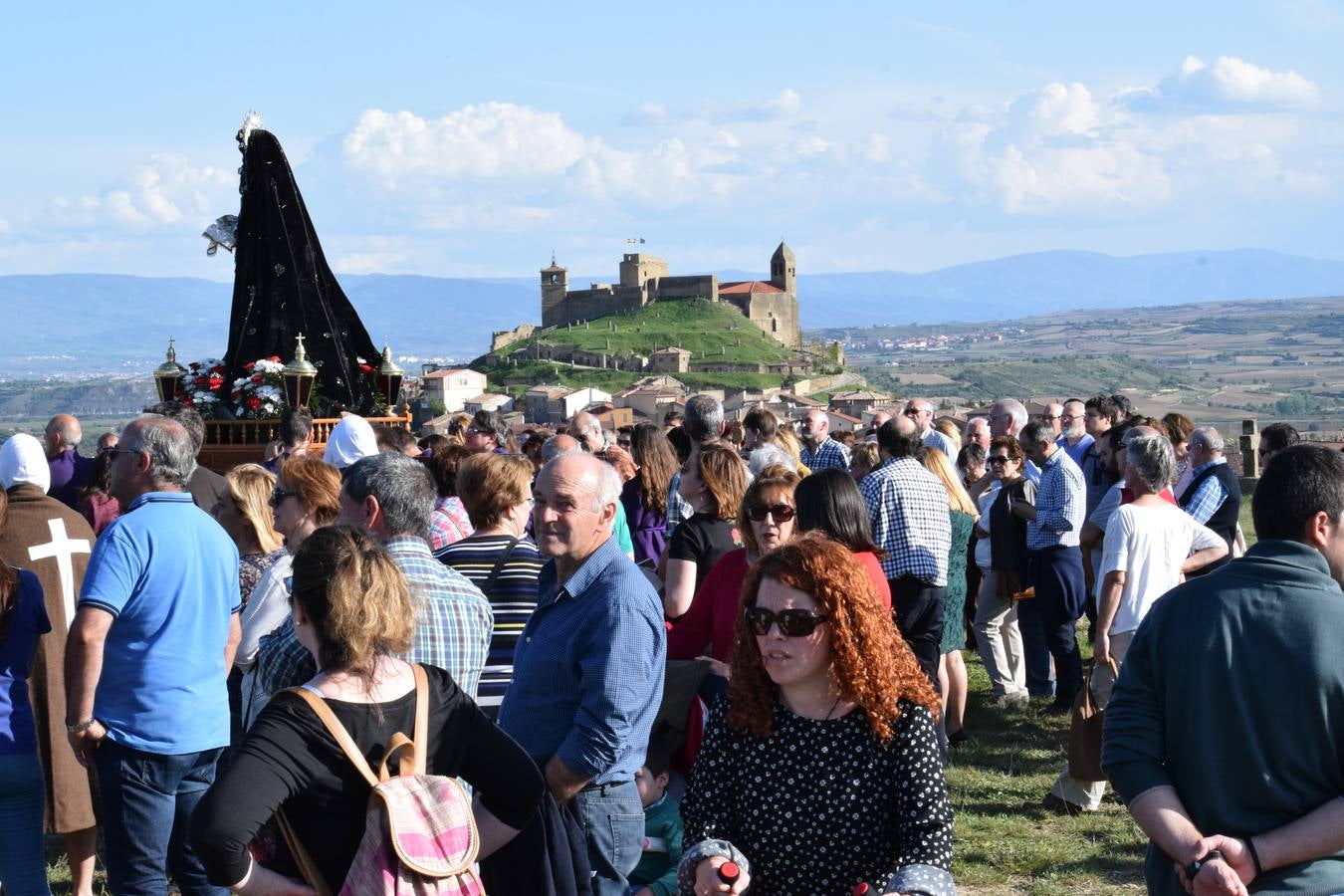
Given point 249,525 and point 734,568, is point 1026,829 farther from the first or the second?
point 249,525

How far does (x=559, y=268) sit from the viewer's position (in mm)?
164500

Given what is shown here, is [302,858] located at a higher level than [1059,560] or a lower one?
higher

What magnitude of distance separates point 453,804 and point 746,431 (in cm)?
613

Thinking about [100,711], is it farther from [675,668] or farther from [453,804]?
[453,804]

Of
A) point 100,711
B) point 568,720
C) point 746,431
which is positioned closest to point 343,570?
point 568,720

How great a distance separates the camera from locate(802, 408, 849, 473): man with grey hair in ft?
32.1

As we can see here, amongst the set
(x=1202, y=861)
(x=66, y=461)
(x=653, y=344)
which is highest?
(x=66, y=461)

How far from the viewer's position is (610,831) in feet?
12.9

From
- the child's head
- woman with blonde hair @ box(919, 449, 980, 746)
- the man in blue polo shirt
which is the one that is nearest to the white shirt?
woman with blonde hair @ box(919, 449, 980, 746)

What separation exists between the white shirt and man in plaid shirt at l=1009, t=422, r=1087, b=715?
217 cm

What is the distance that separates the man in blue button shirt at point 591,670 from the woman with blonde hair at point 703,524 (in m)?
1.55

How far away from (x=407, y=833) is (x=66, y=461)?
7.07 meters

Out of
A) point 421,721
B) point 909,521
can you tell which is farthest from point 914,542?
point 421,721

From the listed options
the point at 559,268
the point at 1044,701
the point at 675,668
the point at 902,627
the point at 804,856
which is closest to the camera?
the point at 804,856
